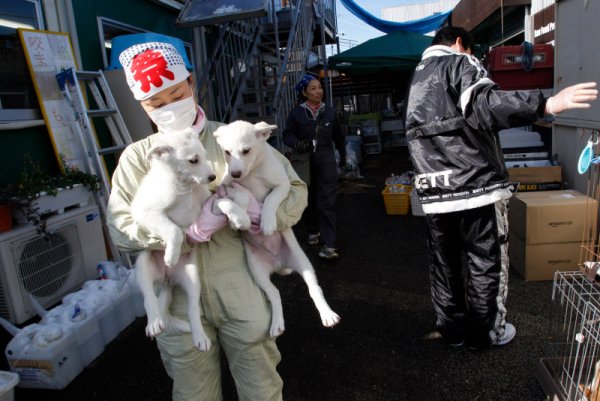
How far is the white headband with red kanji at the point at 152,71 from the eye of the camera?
1.76m

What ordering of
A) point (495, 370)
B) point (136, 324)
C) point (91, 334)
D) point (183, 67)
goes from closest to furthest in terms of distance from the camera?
1. point (183, 67)
2. point (495, 370)
3. point (91, 334)
4. point (136, 324)

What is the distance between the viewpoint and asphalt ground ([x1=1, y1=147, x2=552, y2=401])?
9.27 feet

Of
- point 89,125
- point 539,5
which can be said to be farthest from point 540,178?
point 89,125

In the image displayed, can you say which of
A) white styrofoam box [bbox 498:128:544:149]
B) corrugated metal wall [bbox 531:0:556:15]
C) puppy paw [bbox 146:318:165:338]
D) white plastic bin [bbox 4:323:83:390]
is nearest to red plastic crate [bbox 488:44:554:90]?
white styrofoam box [bbox 498:128:544:149]

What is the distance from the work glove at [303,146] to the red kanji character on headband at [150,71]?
3.62 metres

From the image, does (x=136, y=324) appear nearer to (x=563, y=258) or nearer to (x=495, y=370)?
(x=495, y=370)

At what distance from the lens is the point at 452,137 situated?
107 inches

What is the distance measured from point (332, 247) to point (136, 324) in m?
2.31

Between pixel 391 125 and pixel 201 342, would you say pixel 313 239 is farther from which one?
pixel 391 125

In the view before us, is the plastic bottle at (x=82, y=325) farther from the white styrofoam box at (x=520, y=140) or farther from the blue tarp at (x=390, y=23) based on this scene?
the blue tarp at (x=390, y=23)

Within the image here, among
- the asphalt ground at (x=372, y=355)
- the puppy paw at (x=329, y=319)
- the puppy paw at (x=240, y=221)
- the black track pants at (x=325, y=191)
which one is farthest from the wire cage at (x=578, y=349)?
the black track pants at (x=325, y=191)

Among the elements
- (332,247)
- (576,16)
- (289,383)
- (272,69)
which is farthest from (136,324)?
(272,69)

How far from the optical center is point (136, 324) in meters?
3.94

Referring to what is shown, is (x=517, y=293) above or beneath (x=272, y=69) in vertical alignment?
beneath
